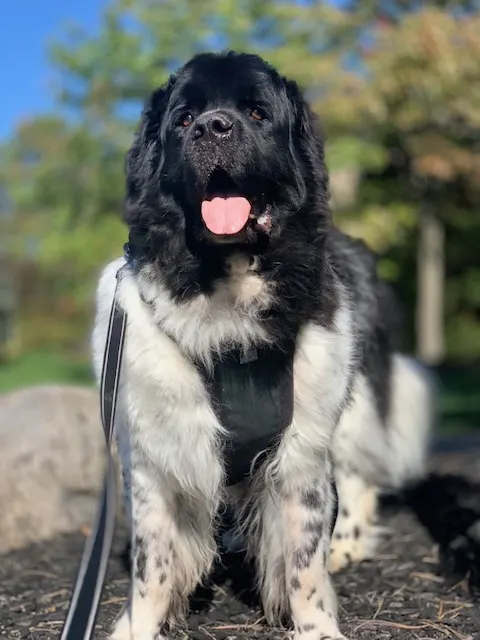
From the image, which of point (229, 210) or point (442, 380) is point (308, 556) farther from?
point (442, 380)

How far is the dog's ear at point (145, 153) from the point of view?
2.98 meters

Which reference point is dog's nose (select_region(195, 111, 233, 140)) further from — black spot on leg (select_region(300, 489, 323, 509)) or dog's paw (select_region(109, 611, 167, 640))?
dog's paw (select_region(109, 611, 167, 640))

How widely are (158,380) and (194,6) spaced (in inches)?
471

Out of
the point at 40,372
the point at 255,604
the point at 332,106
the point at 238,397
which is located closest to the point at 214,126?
the point at 238,397

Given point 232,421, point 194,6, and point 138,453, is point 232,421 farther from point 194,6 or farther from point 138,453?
point 194,6

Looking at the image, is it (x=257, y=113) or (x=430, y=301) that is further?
(x=430, y=301)

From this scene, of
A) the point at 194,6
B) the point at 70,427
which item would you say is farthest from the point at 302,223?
the point at 194,6

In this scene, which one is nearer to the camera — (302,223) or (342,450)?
(302,223)

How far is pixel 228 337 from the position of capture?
9.30 ft

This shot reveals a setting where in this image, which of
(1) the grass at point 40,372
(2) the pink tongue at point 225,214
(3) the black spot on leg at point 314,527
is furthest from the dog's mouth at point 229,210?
(1) the grass at point 40,372

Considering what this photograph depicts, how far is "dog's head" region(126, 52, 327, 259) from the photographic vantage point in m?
2.74

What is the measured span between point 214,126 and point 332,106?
8.85m

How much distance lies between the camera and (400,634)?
3.03m

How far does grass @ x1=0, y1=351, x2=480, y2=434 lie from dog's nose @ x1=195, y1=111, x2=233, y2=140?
8603 millimetres
